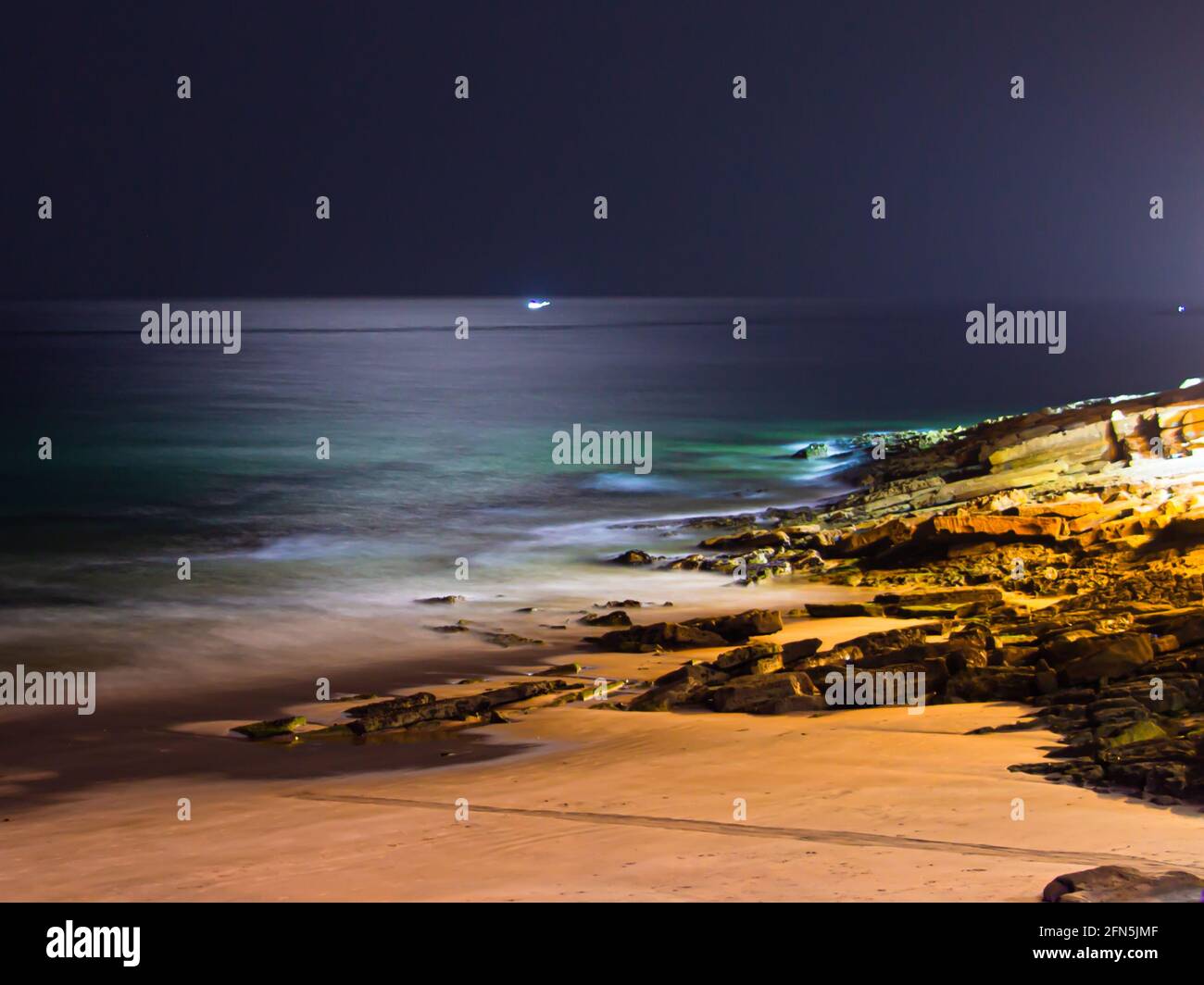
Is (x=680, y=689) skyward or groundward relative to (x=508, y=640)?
groundward

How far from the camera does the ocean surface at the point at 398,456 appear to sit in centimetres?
2873

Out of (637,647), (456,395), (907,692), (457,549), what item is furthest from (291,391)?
(907,692)

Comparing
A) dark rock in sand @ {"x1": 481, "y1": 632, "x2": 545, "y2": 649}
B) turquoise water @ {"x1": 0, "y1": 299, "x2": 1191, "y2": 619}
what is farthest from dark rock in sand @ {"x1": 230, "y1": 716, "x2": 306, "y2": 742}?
turquoise water @ {"x1": 0, "y1": 299, "x2": 1191, "y2": 619}

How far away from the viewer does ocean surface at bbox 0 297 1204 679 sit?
1131 inches

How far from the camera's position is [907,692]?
575 inches

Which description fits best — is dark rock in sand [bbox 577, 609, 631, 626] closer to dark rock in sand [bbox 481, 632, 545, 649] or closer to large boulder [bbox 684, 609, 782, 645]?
dark rock in sand [bbox 481, 632, 545, 649]

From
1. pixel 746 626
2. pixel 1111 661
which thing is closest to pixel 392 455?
pixel 746 626

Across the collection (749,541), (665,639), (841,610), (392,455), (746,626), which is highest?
(392,455)

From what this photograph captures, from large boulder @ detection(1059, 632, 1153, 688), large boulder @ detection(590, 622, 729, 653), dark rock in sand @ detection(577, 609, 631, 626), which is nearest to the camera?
large boulder @ detection(1059, 632, 1153, 688)

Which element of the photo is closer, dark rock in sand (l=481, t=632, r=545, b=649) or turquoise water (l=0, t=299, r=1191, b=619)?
dark rock in sand (l=481, t=632, r=545, b=649)

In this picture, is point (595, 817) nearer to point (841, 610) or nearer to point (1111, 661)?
point (1111, 661)

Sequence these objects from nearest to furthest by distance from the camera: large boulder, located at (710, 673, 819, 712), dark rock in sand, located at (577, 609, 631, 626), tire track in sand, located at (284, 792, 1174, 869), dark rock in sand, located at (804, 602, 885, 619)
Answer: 1. tire track in sand, located at (284, 792, 1174, 869)
2. large boulder, located at (710, 673, 819, 712)
3. dark rock in sand, located at (804, 602, 885, 619)
4. dark rock in sand, located at (577, 609, 631, 626)

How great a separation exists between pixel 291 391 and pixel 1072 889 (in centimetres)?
8409

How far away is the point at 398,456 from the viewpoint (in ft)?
176
